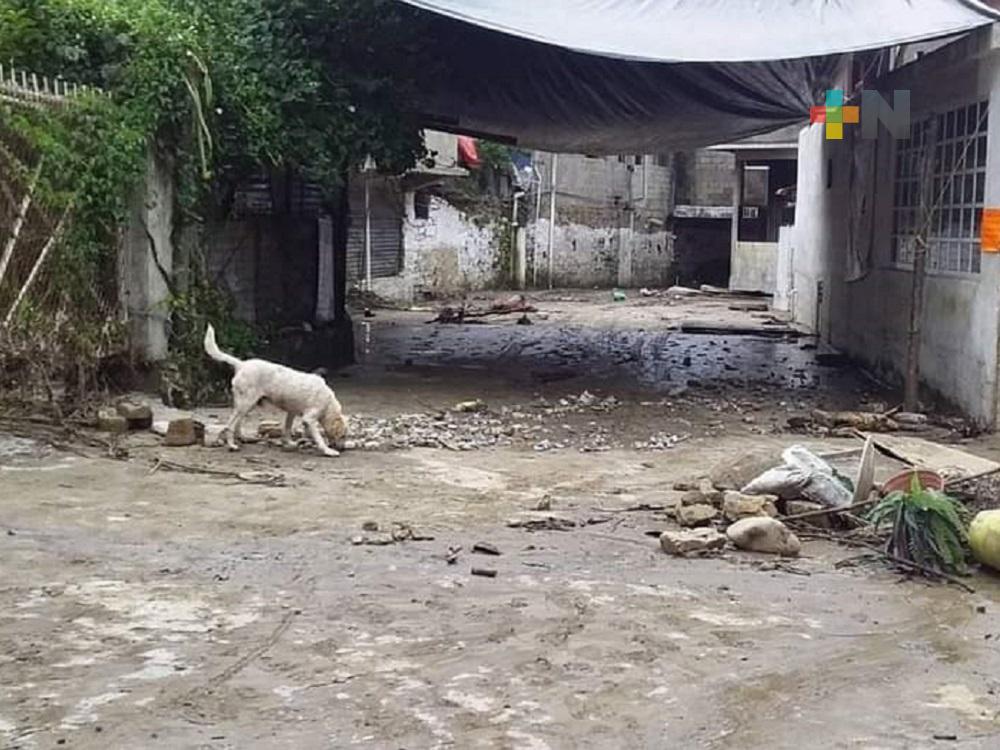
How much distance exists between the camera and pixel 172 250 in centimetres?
982

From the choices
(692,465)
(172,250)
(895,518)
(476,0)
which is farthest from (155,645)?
(476,0)

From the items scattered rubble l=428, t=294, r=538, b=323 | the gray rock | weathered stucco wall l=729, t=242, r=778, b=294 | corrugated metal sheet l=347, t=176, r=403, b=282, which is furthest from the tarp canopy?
weathered stucco wall l=729, t=242, r=778, b=294

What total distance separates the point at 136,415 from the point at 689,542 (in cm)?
438

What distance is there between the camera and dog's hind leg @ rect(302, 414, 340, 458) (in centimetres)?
835

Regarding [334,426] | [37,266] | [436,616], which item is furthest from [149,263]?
[436,616]

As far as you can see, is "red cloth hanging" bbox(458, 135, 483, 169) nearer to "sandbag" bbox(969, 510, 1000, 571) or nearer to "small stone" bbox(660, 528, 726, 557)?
"small stone" bbox(660, 528, 726, 557)

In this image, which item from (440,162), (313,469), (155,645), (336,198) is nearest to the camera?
(155,645)

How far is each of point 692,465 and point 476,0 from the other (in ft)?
15.1

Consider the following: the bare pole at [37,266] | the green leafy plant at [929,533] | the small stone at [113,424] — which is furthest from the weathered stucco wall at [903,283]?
the bare pole at [37,266]

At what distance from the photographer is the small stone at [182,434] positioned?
8383 millimetres

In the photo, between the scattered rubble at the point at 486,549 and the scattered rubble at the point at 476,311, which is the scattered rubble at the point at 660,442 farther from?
the scattered rubble at the point at 476,311

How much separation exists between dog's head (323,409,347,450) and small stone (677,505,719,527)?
9.04 feet

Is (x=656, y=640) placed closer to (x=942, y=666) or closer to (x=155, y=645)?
(x=942, y=666)

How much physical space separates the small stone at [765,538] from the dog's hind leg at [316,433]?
3198mm
